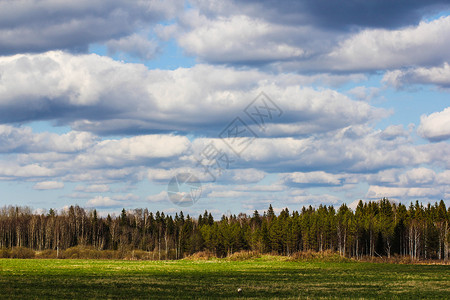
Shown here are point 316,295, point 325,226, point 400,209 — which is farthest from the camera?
point 400,209

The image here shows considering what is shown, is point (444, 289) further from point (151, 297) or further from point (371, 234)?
point (371, 234)

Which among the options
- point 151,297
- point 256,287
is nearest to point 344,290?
point 256,287

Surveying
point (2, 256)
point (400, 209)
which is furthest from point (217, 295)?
point (400, 209)

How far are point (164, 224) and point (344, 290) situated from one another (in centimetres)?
15878

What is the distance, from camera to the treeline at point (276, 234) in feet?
468

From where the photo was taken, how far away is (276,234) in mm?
146750

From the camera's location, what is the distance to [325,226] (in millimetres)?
142250

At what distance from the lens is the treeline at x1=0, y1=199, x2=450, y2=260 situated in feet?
468

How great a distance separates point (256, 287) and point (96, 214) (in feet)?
506

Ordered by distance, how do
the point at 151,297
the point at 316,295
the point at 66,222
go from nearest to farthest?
the point at 151,297, the point at 316,295, the point at 66,222

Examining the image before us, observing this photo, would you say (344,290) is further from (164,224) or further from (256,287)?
(164,224)

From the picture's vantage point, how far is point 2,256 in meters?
129

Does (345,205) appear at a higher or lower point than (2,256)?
higher

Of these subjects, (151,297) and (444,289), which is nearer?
(151,297)
